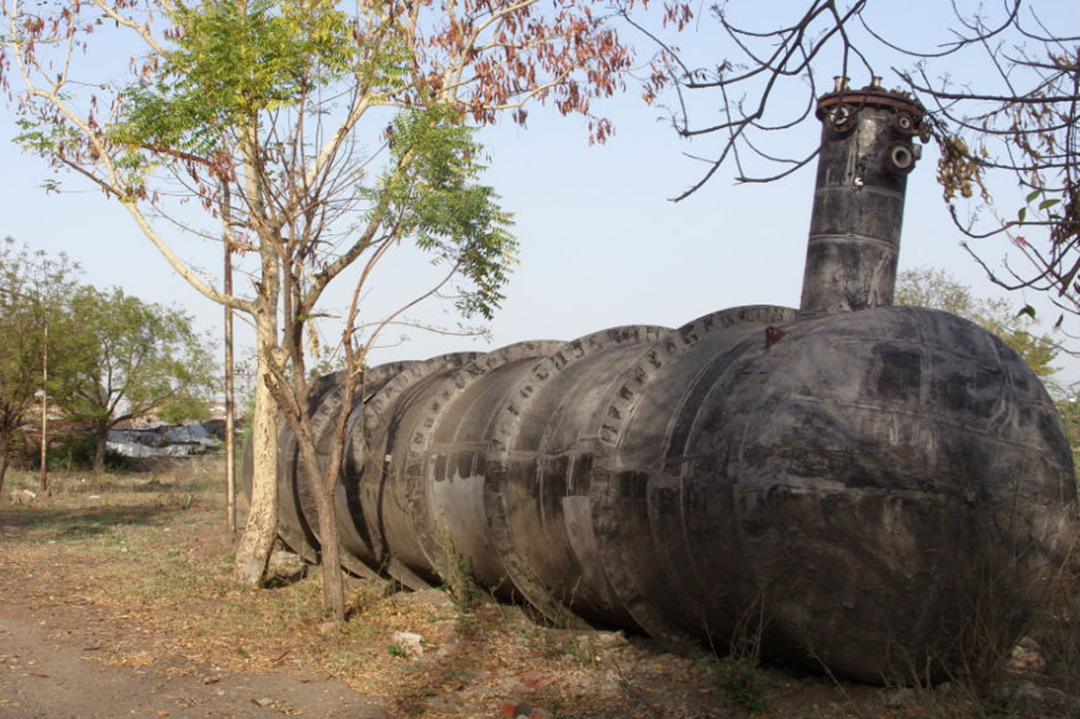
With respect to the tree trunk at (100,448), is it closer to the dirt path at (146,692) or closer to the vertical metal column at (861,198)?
the dirt path at (146,692)

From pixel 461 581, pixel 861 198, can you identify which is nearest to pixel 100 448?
pixel 461 581

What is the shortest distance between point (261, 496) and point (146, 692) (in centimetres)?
394

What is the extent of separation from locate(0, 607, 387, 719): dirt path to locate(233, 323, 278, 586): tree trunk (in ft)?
8.74

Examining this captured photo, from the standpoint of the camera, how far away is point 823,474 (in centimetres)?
491

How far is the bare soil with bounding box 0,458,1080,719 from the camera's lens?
5.29 metres

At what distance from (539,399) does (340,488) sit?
9.78ft

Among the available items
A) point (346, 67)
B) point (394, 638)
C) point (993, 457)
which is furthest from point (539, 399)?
point (346, 67)

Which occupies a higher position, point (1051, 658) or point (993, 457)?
point (993, 457)

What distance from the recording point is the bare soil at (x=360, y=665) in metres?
5.29

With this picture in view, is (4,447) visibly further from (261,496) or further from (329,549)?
(329,549)

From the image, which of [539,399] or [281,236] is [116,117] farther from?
[539,399]

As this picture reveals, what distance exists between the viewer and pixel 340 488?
9617 mm

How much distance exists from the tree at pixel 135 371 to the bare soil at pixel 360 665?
20798 millimetres

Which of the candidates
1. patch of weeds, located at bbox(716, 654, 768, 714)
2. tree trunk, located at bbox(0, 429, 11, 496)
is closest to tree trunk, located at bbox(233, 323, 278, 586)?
patch of weeds, located at bbox(716, 654, 768, 714)
